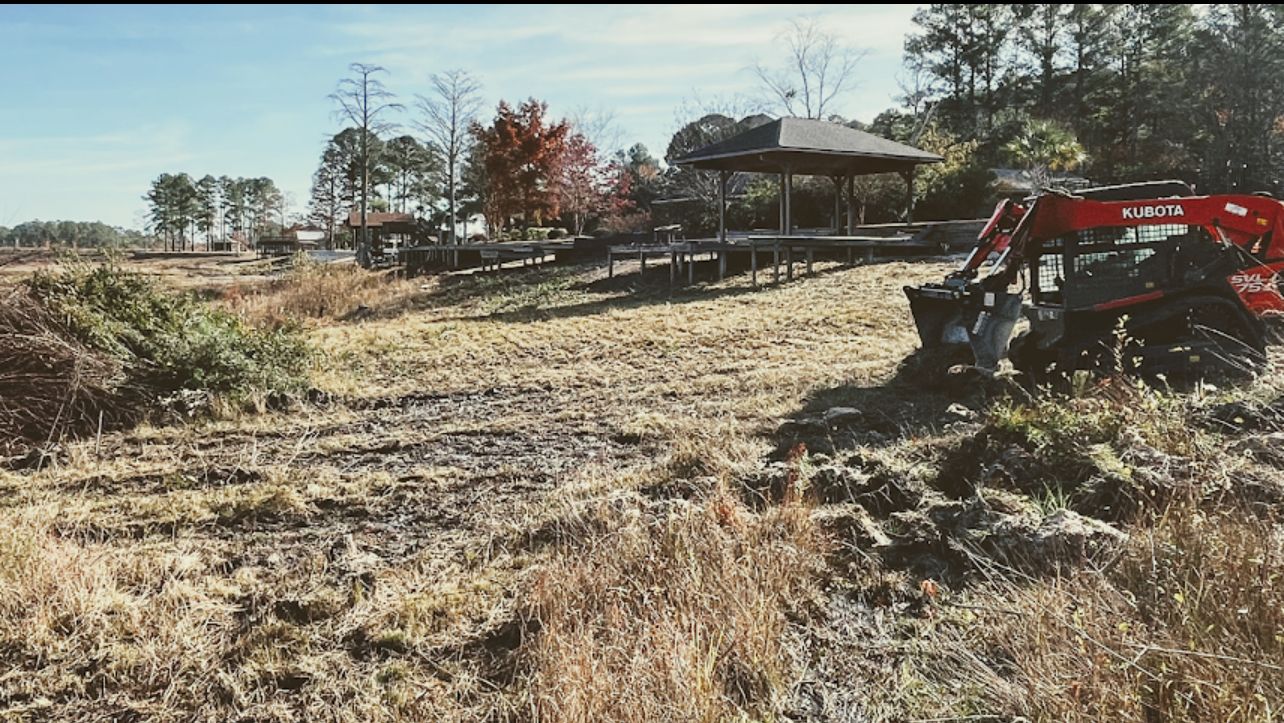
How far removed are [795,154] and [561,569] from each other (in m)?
16.7

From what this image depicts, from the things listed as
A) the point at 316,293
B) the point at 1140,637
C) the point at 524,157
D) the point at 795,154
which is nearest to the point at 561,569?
the point at 1140,637

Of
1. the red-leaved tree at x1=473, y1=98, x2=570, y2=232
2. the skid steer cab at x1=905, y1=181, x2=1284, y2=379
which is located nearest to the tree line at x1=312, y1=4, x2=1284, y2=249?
the red-leaved tree at x1=473, y1=98, x2=570, y2=232

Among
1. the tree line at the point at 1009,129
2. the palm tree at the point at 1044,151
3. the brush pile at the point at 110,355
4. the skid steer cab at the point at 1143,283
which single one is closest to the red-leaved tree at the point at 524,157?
→ the tree line at the point at 1009,129

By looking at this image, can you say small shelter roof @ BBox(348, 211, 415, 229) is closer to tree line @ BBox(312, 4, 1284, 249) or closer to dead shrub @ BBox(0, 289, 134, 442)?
tree line @ BBox(312, 4, 1284, 249)

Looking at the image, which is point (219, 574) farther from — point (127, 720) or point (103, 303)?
point (103, 303)

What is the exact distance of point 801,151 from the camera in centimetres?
1859

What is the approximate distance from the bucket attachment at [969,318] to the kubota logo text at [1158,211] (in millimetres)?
1233

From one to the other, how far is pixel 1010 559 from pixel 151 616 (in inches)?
156

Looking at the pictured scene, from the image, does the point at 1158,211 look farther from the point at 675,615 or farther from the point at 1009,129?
the point at 1009,129

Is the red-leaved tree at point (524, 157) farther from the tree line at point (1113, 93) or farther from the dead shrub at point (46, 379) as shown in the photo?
the dead shrub at point (46, 379)

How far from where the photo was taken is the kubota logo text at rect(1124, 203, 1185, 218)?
724 centimetres

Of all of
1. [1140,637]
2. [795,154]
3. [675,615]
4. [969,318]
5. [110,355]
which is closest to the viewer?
[1140,637]

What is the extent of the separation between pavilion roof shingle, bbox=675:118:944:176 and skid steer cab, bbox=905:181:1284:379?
11221 millimetres

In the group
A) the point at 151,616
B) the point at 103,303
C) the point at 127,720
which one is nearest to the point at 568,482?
the point at 151,616
